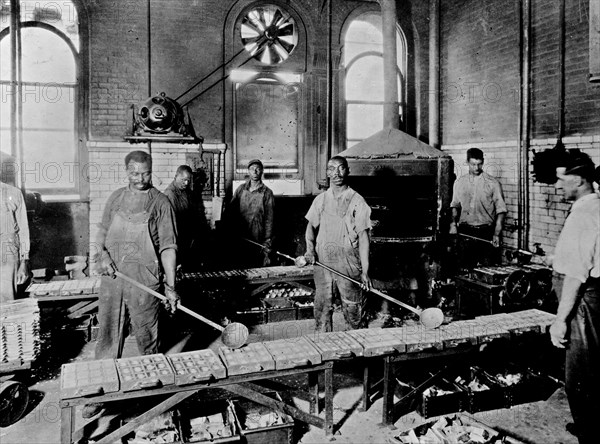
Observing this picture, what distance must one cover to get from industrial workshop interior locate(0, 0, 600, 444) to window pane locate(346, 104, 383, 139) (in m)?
0.04

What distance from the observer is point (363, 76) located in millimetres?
10016

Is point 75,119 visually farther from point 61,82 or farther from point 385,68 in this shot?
point 385,68

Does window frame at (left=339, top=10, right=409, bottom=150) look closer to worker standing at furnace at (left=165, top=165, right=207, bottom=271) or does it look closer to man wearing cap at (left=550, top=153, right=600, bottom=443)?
worker standing at furnace at (left=165, top=165, right=207, bottom=271)

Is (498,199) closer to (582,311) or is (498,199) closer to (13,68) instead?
(582,311)

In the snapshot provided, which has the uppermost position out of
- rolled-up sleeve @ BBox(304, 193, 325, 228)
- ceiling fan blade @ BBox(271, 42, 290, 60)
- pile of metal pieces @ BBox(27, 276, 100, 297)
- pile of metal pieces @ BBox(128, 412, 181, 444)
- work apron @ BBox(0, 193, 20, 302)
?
ceiling fan blade @ BBox(271, 42, 290, 60)

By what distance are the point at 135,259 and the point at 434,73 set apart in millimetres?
7466

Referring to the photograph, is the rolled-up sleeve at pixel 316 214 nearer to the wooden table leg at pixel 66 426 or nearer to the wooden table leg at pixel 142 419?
the wooden table leg at pixel 142 419

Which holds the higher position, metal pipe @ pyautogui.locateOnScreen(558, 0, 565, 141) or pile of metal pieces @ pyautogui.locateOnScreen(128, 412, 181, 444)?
metal pipe @ pyautogui.locateOnScreen(558, 0, 565, 141)

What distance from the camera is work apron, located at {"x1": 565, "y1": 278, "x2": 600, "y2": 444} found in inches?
141

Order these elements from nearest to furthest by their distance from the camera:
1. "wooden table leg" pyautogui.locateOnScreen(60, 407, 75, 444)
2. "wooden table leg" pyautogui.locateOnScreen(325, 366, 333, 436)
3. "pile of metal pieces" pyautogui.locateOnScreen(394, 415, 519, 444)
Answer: "wooden table leg" pyautogui.locateOnScreen(60, 407, 75, 444) < "pile of metal pieces" pyautogui.locateOnScreen(394, 415, 519, 444) < "wooden table leg" pyautogui.locateOnScreen(325, 366, 333, 436)

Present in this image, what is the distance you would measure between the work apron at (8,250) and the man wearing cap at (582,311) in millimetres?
5055

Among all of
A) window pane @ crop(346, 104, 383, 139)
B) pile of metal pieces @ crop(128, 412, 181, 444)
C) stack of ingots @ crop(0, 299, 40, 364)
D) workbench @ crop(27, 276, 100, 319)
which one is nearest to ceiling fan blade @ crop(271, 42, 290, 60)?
window pane @ crop(346, 104, 383, 139)

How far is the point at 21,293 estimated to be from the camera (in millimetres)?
5953

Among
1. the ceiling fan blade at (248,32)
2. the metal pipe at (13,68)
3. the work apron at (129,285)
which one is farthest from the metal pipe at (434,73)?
the metal pipe at (13,68)
